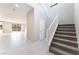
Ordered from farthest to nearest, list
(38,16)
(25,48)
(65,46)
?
1. (38,16)
2. (25,48)
3. (65,46)

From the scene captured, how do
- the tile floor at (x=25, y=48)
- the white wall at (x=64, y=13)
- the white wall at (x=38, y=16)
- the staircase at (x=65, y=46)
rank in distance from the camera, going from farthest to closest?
the white wall at (x=64, y=13), the white wall at (x=38, y=16), the tile floor at (x=25, y=48), the staircase at (x=65, y=46)

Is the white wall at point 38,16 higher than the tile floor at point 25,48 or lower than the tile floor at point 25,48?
higher

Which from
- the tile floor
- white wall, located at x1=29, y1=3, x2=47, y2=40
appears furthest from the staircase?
white wall, located at x1=29, y1=3, x2=47, y2=40

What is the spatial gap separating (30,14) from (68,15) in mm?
2363

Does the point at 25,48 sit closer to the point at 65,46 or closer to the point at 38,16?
the point at 65,46

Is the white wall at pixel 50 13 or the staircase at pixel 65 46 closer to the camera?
the staircase at pixel 65 46

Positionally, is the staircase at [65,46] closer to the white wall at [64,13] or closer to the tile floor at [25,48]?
the tile floor at [25,48]

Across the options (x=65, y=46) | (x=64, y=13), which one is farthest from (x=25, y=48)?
(x=64, y=13)

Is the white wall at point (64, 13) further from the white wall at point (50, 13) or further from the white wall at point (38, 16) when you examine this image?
the white wall at point (38, 16)

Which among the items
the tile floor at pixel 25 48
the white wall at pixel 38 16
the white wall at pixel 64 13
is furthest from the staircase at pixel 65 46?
the white wall at pixel 64 13

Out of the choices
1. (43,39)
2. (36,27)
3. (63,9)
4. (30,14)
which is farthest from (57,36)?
(63,9)

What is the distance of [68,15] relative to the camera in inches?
248

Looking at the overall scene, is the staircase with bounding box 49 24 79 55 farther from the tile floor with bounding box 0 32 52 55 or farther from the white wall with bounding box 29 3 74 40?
the white wall with bounding box 29 3 74 40

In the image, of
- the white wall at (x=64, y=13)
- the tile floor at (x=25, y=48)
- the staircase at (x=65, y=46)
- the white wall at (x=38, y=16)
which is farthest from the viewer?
the white wall at (x=64, y=13)
